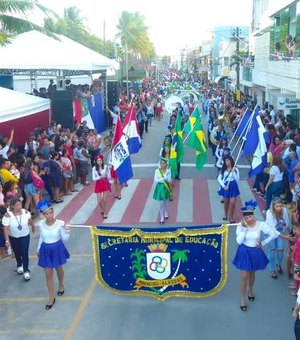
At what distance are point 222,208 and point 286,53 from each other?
12289mm

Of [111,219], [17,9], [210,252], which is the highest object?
[17,9]

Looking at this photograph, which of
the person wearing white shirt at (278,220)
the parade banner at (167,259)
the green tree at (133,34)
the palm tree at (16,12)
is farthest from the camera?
the green tree at (133,34)

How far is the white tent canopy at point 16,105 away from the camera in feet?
49.2

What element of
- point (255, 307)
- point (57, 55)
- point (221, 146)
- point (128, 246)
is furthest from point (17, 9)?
point (255, 307)

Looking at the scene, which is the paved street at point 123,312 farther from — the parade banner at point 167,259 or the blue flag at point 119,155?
the blue flag at point 119,155

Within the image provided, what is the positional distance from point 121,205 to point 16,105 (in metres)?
4.91

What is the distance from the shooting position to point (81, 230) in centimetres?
1148

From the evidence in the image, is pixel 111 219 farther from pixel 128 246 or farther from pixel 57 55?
pixel 57 55

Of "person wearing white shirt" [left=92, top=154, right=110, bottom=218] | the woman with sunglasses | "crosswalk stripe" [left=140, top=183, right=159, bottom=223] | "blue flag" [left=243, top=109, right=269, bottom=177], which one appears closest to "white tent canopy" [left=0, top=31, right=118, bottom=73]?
"crosswalk stripe" [left=140, top=183, right=159, bottom=223]

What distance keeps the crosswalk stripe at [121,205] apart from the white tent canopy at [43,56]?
7948mm

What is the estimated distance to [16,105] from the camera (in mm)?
15867

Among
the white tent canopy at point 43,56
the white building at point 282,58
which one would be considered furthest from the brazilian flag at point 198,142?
the white tent canopy at point 43,56

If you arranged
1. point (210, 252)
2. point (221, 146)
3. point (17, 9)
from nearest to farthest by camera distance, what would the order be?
1. point (210, 252)
2. point (221, 146)
3. point (17, 9)

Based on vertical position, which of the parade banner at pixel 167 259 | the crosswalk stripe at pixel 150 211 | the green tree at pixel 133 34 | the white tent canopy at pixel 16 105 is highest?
the green tree at pixel 133 34
